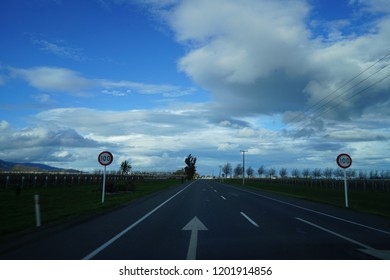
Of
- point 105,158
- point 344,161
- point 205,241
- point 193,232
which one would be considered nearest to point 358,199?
point 344,161

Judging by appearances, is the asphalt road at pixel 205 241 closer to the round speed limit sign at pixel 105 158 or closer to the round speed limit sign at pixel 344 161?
the round speed limit sign at pixel 105 158

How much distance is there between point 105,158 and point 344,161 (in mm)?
15518

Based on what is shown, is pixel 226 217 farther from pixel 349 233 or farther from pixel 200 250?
pixel 200 250

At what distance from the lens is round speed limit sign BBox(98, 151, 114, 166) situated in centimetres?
2269

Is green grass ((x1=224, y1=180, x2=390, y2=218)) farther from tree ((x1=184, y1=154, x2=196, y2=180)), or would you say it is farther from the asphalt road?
tree ((x1=184, y1=154, x2=196, y2=180))

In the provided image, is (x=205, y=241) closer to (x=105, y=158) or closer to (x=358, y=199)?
(x=105, y=158)

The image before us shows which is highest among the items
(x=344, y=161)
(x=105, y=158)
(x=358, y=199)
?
(x=105, y=158)

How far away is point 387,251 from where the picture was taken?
8.52m

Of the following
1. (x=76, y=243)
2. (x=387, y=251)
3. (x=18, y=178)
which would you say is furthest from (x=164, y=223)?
(x=18, y=178)

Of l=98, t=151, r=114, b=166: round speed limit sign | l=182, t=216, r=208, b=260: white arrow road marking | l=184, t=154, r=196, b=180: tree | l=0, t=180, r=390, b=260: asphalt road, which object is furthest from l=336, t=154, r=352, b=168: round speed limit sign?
l=184, t=154, r=196, b=180: tree

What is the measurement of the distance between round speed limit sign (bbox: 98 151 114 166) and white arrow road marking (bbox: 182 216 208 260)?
1041 cm

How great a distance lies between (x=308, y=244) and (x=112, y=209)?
12.2 meters

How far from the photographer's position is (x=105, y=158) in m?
22.8
